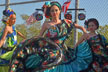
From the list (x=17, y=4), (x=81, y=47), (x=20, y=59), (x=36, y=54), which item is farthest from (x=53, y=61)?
(x=17, y=4)

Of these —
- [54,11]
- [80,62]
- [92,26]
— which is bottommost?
[80,62]

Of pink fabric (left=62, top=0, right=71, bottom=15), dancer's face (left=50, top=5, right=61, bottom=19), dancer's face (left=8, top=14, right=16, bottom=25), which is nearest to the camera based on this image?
dancer's face (left=50, top=5, right=61, bottom=19)

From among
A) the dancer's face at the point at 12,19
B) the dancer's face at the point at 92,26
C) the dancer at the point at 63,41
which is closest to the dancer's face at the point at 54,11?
the dancer at the point at 63,41

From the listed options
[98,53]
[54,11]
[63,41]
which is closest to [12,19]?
[54,11]

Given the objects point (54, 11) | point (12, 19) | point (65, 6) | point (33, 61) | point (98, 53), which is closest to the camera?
point (33, 61)

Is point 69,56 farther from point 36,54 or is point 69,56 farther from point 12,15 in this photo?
point 12,15

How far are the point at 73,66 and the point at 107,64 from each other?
1.47 ft

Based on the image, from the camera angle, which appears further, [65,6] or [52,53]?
[65,6]

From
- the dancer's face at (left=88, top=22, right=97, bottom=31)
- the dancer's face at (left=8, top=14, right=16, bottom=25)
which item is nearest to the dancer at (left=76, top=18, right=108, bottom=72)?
the dancer's face at (left=88, top=22, right=97, bottom=31)

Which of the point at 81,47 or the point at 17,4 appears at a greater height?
the point at 17,4

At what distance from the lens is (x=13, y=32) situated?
3.32 m

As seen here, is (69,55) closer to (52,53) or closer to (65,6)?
(52,53)

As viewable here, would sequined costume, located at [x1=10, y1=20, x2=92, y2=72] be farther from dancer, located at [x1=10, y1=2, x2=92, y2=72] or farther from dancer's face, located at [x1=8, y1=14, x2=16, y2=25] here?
dancer's face, located at [x1=8, y1=14, x2=16, y2=25]

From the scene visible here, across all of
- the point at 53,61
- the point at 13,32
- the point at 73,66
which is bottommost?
the point at 73,66
